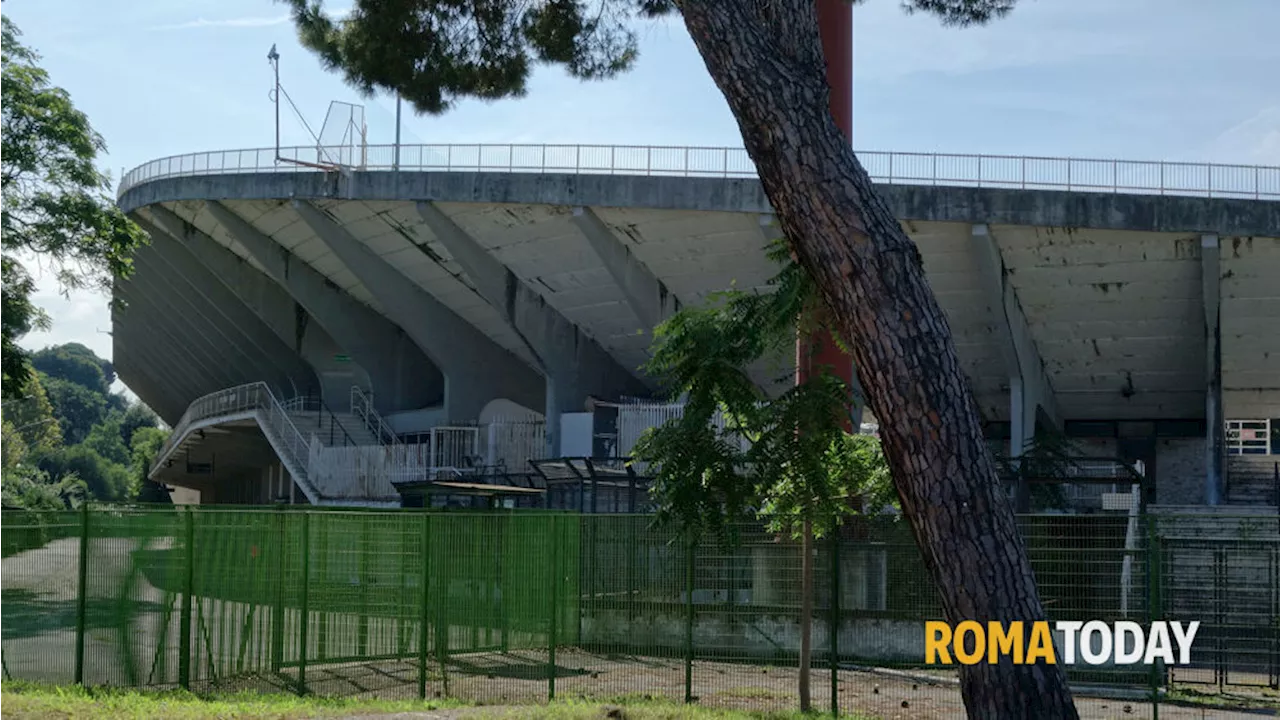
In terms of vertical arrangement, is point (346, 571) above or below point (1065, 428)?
below

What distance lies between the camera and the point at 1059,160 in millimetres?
27531

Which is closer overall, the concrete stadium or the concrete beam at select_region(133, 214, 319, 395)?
the concrete stadium

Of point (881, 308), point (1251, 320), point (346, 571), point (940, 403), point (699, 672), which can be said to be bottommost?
point (699, 672)

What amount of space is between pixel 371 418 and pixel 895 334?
126ft

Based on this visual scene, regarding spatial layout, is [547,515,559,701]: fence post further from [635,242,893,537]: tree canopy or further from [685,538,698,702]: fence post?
[635,242,893,537]: tree canopy

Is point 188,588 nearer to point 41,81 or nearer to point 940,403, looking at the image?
point 940,403

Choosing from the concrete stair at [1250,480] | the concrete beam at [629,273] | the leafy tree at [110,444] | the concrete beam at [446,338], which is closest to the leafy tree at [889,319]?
Result: the concrete beam at [629,273]

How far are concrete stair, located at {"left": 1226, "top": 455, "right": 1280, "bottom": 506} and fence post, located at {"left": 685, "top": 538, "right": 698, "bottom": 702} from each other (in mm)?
19626

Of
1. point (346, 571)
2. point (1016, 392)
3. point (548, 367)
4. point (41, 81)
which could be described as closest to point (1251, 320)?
point (1016, 392)

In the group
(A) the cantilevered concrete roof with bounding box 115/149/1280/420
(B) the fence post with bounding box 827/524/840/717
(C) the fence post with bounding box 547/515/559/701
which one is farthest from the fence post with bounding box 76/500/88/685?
(A) the cantilevered concrete roof with bounding box 115/149/1280/420

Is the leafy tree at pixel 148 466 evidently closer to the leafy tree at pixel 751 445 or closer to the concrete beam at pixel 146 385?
the concrete beam at pixel 146 385

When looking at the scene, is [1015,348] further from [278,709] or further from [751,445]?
[278,709]

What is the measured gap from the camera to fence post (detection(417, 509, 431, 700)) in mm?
14375

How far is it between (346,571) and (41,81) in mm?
16335
